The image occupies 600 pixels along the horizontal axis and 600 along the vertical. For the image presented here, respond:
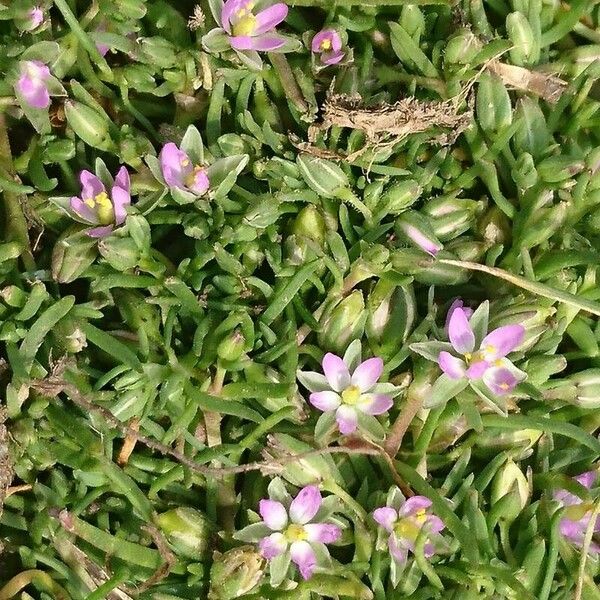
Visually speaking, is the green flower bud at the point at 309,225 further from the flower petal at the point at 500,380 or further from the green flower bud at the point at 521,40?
the green flower bud at the point at 521,40

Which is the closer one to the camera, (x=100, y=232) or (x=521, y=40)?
(x=100, y=232)

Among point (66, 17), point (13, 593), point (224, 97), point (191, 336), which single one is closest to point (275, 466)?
point (191, 336)

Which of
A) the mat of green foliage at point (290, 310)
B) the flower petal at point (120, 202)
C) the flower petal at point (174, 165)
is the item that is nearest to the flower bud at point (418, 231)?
the mat of green foliage at point (290, 310)

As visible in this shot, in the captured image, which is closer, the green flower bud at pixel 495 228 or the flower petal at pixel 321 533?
the flower petal at pixel 321 533

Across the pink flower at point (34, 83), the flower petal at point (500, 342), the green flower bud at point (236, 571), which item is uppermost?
the pink flower at point (34, 83)

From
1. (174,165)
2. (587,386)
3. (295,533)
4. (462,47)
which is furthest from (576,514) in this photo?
(174,165)

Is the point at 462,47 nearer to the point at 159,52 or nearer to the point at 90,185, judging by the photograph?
the point at 159,52
